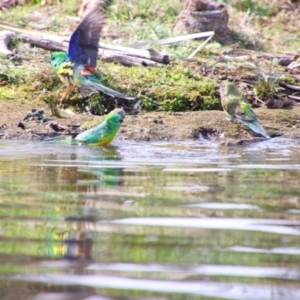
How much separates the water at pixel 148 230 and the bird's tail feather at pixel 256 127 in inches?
83.7

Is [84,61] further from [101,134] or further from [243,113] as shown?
[243,113]

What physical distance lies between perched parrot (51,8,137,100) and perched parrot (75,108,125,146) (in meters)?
1.19

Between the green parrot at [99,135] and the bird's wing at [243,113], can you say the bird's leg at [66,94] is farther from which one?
the bird's wing at [243,113]

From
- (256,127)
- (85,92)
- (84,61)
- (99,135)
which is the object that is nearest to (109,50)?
(84,61)

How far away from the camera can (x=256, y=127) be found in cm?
905

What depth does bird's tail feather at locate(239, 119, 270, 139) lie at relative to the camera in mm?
9009

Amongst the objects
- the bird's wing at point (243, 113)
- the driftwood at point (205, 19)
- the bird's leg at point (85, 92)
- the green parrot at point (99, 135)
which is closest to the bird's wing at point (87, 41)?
the bird's leg at point (85, 92)

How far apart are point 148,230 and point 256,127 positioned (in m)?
5.25

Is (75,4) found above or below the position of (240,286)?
below

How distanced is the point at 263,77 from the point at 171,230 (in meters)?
6.46

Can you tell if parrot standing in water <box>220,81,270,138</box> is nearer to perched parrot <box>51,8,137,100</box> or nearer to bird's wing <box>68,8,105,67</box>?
perched parrot <box>51,8,137,100</box>

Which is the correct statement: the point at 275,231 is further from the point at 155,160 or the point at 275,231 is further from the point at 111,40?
the point at 111,40

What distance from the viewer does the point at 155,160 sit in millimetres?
7133

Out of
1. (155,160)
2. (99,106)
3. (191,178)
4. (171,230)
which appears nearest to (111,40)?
(99,106)
